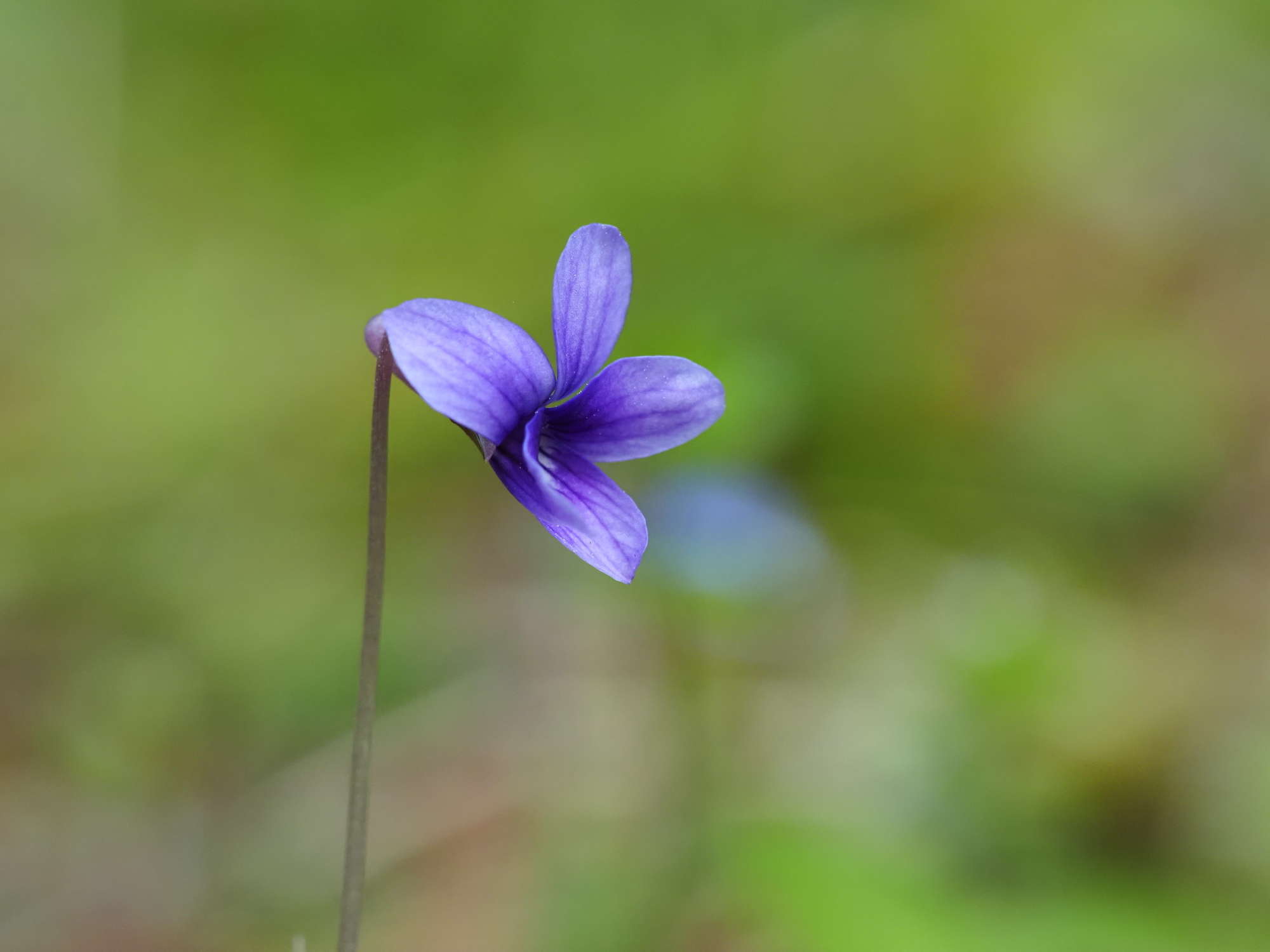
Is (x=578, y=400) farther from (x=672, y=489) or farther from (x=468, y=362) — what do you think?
(x=672, y=489)

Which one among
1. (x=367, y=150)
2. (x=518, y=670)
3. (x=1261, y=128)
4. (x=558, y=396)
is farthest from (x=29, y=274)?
(x=1261, y=128)

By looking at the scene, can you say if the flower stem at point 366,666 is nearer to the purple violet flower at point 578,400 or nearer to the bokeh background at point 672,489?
the purple violet flower at point 578,400

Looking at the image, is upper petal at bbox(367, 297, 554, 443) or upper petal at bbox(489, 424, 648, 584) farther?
upper petal at bbox(489, 424, 648, 584)

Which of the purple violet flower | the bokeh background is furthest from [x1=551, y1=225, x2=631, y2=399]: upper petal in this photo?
the bokeh background

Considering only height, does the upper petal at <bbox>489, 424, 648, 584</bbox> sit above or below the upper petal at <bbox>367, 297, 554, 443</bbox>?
below

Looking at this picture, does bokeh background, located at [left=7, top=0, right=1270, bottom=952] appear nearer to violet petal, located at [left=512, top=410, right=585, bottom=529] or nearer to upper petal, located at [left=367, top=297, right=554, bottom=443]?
violet petal, located at [left=512, top=410, right=585, bottom=529]

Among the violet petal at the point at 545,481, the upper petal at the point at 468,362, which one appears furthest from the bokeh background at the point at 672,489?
the upper petal at the point at 468,362
